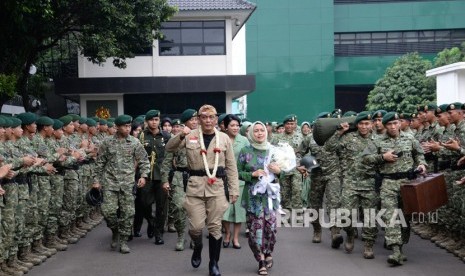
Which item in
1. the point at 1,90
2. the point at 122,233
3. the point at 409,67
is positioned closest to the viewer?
the point at 122,233

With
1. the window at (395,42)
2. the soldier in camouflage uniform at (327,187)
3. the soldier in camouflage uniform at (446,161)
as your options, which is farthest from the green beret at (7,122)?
the window at (395,42)

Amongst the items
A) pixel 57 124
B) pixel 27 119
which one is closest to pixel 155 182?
pixel 57 124

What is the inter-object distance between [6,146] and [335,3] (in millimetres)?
44276

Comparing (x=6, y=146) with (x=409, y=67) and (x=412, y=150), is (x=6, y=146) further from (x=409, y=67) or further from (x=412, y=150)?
(x=409, y=67)

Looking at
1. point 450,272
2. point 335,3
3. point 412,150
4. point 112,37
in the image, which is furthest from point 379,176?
point 335,3

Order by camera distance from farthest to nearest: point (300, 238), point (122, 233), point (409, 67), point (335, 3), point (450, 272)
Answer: point (335, 3) → point (409, 67) → point (300, 238) → point (122, 233) → point (450, 272)

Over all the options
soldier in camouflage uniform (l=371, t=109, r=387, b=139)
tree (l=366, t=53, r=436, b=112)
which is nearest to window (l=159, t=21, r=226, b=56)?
tree (l=366, t=53, r=436, b=112)

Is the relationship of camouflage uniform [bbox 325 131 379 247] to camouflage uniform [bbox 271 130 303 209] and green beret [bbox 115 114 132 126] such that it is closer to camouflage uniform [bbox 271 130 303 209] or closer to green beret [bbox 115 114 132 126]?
camouflage uniform [bbox 271 130 303 209]

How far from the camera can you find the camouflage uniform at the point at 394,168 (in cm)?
891

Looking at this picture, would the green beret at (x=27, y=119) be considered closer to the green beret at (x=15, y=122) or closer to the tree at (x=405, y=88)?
the green beret at (x=15, y=122)

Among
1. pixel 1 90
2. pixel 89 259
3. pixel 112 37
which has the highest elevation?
pixel 112 37

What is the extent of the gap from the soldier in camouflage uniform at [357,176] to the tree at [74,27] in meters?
7.06

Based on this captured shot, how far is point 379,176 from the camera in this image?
31.4ft

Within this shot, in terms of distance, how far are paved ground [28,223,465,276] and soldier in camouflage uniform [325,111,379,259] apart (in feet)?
1.14
